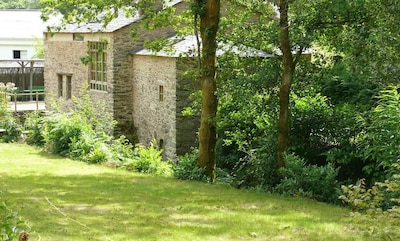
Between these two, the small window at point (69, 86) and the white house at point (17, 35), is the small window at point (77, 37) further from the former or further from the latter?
the white house at point (17, 35)

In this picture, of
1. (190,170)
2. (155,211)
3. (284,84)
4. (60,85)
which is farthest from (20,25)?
(155,211)

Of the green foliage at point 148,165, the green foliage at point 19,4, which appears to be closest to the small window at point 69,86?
the green foliage at point 148,165

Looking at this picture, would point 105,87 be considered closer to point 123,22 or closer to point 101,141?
point 123,22

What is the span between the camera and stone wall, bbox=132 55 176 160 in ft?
91.2

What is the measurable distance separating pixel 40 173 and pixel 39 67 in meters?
30.6

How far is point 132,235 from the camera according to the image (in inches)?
410

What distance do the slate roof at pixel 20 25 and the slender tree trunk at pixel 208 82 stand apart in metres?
41.5

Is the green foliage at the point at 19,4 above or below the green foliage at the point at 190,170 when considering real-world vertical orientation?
above

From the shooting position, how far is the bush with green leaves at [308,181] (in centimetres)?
1509

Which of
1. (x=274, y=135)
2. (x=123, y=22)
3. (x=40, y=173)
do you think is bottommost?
(x=40, y=173)

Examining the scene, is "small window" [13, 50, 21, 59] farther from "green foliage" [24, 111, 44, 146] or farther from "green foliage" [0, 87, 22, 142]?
"green foliage" [24, 111, 44, 146]

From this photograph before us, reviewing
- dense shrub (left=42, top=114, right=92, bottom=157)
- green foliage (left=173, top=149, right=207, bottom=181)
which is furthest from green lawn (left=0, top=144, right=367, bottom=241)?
dense shrub (left=42, top=114, right=92, bottom=157)

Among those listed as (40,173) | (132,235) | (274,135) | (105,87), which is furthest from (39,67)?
(132,235)

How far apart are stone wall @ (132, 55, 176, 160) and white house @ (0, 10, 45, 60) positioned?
28241mm
